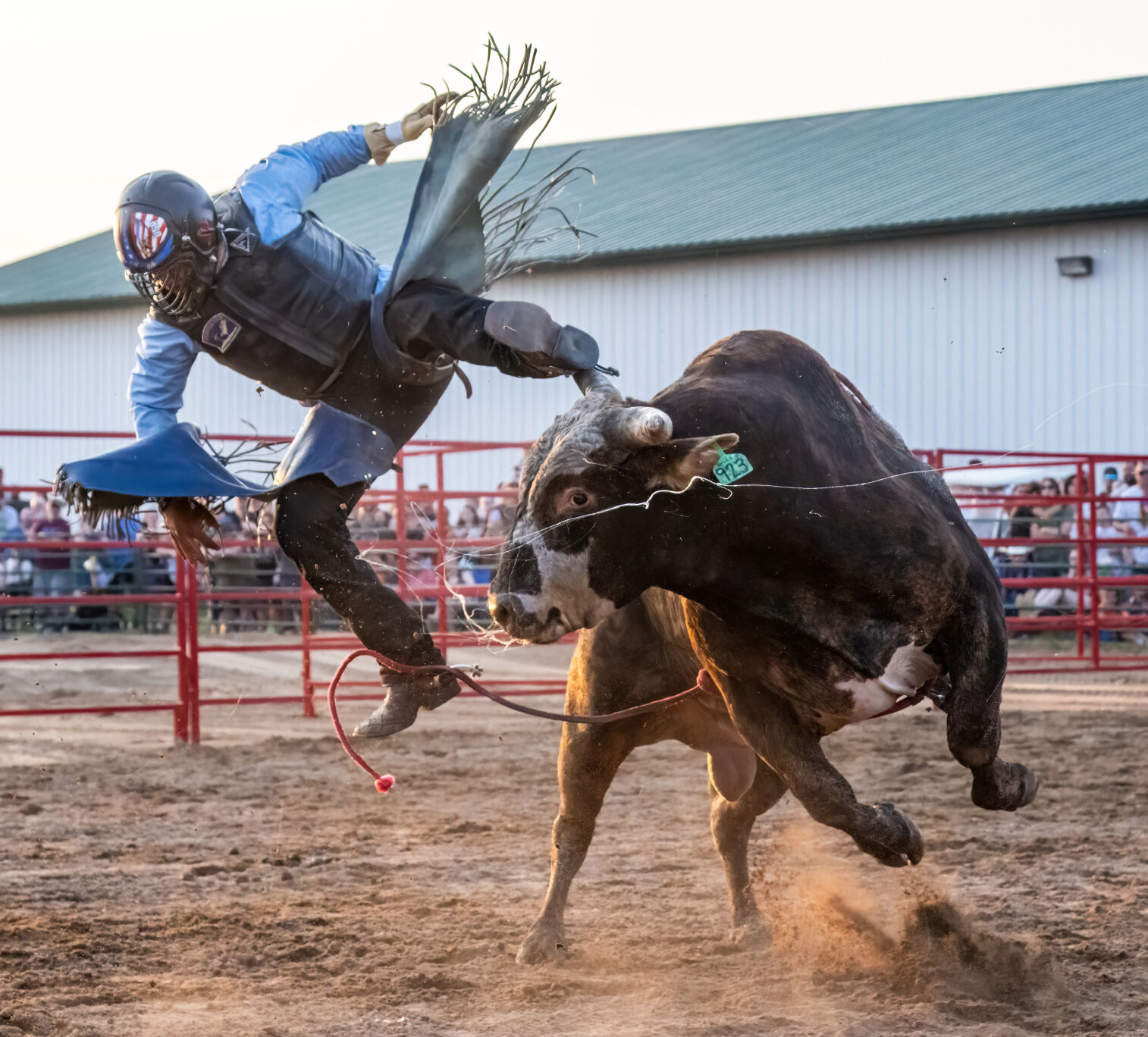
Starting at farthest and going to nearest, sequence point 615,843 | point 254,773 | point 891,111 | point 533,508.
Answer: point 891,111
point 254,773
point 615,843
point 533,508

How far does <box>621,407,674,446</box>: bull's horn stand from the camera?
3070 millimetres

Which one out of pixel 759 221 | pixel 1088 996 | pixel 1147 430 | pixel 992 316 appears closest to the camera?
pixel 1088 996

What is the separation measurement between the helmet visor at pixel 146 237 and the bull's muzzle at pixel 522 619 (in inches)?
51.9

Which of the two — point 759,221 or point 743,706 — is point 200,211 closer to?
point 743,706

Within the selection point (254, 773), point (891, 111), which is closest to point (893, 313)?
point (891, 111)

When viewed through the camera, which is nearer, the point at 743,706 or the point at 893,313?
the point at 743,706

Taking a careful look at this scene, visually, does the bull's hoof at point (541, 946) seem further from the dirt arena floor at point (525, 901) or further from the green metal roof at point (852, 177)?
the green metal roof at point (852, 177)

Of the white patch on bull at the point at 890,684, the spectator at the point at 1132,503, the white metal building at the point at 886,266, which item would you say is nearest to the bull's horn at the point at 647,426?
the white patch on bull at the point at 890,684

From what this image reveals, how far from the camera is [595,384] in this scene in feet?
11.1

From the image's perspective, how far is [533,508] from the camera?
3.16 m

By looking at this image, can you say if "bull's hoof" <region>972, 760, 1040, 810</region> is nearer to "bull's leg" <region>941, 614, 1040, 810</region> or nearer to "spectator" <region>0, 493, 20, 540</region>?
"bull's leg" <region>941, 614, 1040, 810</region>

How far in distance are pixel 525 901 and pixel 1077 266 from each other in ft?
45.2

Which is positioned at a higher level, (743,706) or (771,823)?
(743,706)

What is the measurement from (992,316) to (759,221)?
3574mm
